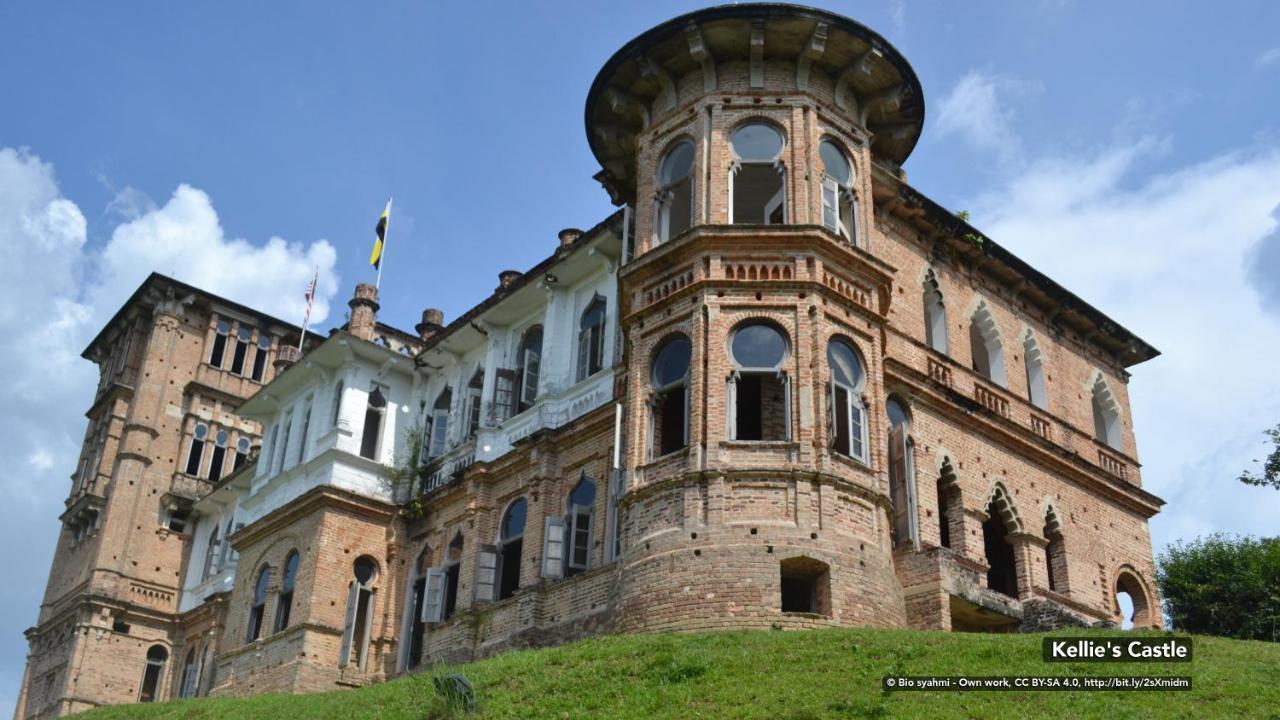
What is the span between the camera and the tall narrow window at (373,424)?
32.0m

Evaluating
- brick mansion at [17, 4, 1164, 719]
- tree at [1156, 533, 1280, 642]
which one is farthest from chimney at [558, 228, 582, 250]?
tree at [1156, 533, 1280, 642]

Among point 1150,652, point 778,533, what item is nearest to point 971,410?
point 778,533

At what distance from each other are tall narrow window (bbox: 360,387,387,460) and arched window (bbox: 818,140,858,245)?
13.5 metres

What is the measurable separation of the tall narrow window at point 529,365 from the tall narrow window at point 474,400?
1.42 meters

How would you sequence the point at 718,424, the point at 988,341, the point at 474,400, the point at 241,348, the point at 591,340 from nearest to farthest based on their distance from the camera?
the point at 718,424 → the point at 591,340 → the point at 988,341 → the point at 474,400 → the point at 241,348

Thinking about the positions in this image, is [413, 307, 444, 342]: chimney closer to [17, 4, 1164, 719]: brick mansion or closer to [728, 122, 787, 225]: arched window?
[17, 4, 1164, 719]: brick mansion

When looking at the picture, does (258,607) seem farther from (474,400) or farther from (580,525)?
(580,525)

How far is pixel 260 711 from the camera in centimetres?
2175

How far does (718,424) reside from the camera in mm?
21281

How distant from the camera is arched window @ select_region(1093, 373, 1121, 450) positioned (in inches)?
1219

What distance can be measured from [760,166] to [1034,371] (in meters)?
9.25

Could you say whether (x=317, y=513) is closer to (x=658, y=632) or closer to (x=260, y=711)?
(x=260, y=711)

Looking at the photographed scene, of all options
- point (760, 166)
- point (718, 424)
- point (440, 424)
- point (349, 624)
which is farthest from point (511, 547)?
point (760, 166)

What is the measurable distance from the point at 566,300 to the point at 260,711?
11.4m
